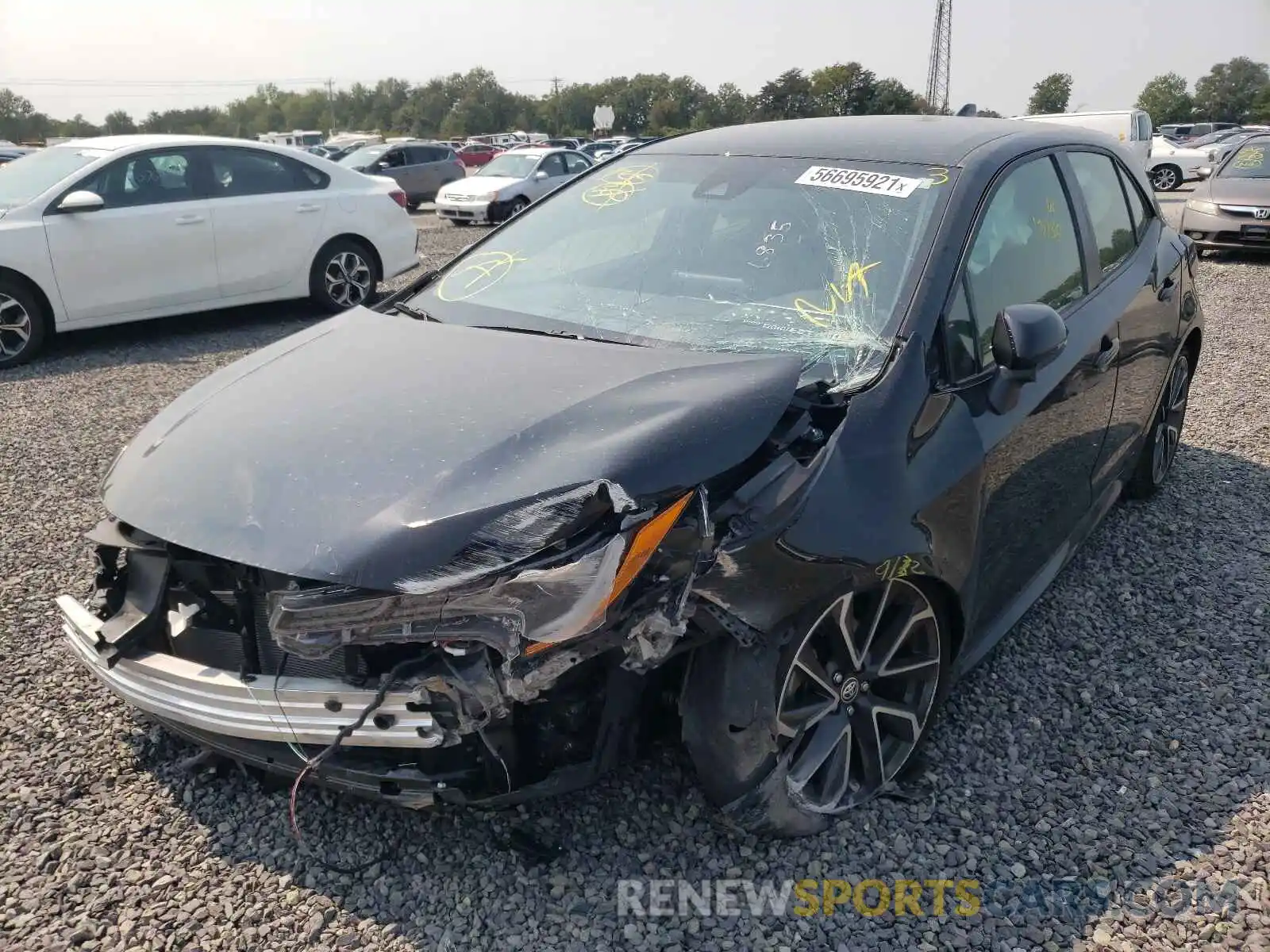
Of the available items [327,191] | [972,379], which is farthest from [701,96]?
[972,379]

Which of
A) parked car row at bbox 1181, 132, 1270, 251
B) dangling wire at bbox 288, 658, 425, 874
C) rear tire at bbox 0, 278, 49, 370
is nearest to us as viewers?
dangling wire at bbox 288, 658, 425, 874

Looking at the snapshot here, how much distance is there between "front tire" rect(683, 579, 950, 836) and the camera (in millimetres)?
2273

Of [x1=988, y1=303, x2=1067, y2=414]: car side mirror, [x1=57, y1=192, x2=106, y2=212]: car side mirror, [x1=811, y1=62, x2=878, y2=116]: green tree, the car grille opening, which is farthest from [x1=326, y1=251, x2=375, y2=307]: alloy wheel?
[x1=811, y1=62, x2=878, y2=116]: green tree

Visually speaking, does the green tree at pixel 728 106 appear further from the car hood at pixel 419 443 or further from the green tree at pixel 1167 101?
the car hood at pixel 419 443

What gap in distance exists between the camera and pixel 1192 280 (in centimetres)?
456

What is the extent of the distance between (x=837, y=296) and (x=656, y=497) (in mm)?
1054

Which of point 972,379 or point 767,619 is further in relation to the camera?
point 972,379

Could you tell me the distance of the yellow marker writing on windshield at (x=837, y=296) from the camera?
278cm

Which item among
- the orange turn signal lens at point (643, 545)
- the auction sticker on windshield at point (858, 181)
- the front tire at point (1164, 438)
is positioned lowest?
the front tire at point (1164, 438)

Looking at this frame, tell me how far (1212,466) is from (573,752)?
14.3 ft

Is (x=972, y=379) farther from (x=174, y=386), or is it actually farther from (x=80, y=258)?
(x=80, y=258)

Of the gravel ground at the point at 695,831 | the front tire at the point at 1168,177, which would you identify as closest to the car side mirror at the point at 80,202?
the gravel ground at the point at 695,831

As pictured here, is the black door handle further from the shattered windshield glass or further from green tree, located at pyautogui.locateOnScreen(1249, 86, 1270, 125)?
green tree, located at pyautogui.locateOnScreen(1249, 86, 1270, 125)

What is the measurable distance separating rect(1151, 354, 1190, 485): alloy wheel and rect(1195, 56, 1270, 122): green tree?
78547 millimetres
